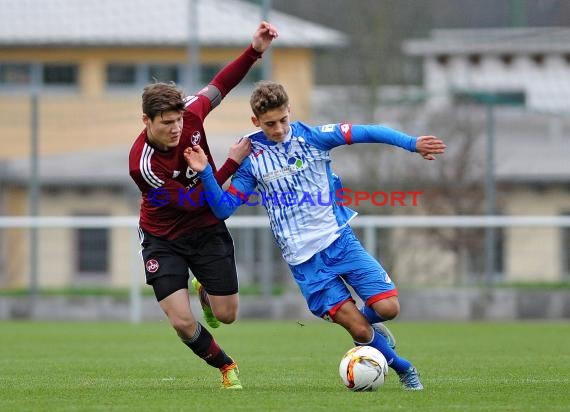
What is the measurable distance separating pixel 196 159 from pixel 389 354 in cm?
167

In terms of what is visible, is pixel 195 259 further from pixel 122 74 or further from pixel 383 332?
pixel 122 74

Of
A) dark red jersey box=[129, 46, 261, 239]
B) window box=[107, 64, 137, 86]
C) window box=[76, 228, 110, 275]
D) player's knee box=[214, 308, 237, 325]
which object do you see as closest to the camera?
dark red jersey box=[129, 46, 261, 239]

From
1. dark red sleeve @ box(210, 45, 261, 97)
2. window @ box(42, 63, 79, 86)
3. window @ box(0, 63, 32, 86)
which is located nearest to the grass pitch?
dark red sleeve @ box(210, 45, 261, 97)

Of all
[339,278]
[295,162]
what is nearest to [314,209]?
[295,162]

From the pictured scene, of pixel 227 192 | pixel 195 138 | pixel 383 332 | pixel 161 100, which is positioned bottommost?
pixel 383 332

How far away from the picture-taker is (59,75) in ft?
76.8

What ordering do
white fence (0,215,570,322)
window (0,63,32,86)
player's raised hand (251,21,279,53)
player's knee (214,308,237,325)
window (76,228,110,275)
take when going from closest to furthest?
player's knee (214,308,237,325) < player's raised hand (251,21,279,53) < white fence (0,215,570,322) < window (76,228,110,275) < window (0,63,32,86)

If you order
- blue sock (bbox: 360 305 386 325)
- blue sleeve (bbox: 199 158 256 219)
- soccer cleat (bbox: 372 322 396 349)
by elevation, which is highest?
blue sleeve (bbox: 199 158 256 219)

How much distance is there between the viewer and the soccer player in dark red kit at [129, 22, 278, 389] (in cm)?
742

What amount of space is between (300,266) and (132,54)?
18034 mm

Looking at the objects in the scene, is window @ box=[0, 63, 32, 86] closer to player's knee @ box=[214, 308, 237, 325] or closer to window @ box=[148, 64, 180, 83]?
window @ box=[148, 64, 180, 83]

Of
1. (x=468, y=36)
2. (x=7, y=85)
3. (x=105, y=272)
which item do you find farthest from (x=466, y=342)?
(x=468, y=36)

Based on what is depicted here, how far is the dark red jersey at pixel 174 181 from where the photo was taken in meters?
7.50

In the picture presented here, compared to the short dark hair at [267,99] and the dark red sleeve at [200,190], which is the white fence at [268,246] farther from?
the short dark hair at [267,99]
